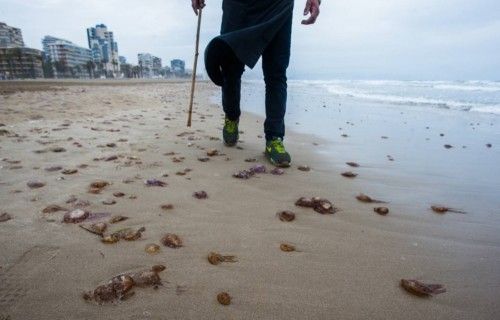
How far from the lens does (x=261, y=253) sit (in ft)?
5.75

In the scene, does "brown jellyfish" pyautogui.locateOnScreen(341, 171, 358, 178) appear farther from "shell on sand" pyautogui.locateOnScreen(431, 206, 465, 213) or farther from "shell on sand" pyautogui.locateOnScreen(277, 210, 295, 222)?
"shell on sand" pyautogui.locateOnScreen(277, 210, 295, 222)

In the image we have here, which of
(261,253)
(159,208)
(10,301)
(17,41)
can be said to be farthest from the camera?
(17,41)

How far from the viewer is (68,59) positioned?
147125mm

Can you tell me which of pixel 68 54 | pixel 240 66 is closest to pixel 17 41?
pixel 68 54

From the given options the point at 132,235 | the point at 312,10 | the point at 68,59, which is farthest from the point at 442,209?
the point at 68,59

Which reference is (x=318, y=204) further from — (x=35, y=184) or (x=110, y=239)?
(x=35, y=184)

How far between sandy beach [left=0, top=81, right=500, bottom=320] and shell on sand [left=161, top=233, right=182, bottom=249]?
32 mm

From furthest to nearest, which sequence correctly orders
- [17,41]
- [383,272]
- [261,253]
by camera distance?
1. [17,41]
2. [261,253]
3. [383,272]

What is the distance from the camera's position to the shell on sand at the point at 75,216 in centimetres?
203

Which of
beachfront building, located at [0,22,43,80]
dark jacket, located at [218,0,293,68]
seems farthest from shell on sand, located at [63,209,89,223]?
beachfront building, located at [0,22,43,80]

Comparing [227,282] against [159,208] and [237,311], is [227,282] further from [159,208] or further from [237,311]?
[159,208]

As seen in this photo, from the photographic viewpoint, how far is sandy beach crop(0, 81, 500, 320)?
137 cm

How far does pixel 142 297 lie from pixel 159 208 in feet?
3.12

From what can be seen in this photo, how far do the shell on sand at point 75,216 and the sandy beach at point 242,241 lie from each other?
0.15 feet
